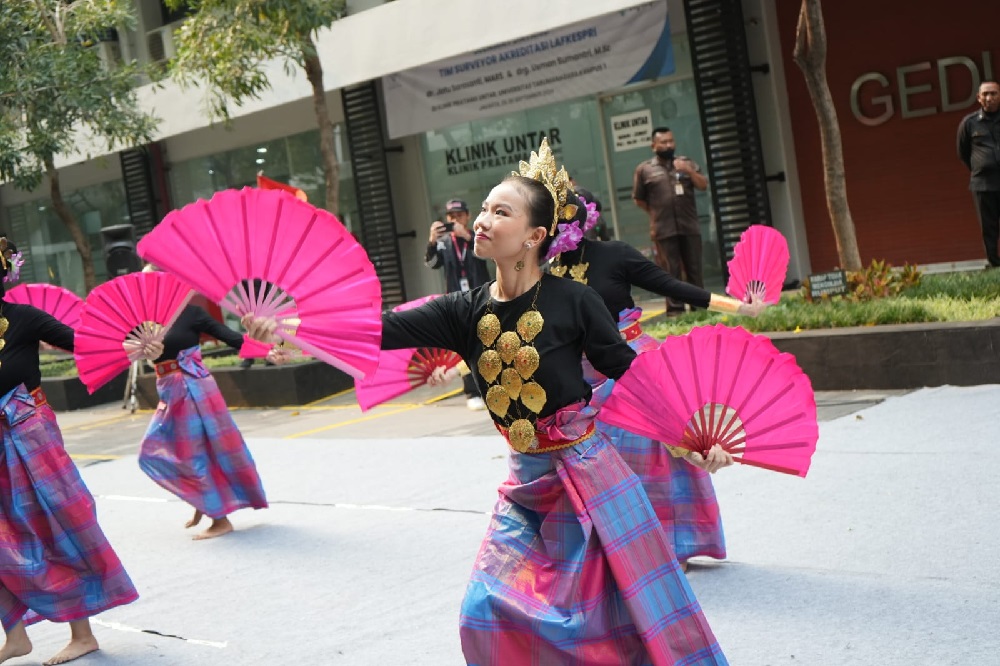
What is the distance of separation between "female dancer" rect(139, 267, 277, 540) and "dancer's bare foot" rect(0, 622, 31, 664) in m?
2.30

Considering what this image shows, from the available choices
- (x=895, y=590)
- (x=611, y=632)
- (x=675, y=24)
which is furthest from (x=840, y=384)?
(x=675, y=24)

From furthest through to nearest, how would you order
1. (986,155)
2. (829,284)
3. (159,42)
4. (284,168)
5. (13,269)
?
(159,42) < (284,168) < (986,155) < (829,284) < (13,269)

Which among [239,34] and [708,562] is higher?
[239,34]

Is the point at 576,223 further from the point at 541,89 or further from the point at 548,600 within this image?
the point at 541,89

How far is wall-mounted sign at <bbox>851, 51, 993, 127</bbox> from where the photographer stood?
13.0 m

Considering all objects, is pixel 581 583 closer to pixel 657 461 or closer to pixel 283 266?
pixel 283 266

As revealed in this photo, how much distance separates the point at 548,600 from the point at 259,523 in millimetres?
5048

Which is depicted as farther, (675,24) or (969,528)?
(675,24)

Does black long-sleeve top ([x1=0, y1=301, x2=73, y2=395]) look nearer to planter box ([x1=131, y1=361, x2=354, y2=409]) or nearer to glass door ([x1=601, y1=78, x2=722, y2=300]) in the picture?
planter box ([x1=131, y1=361, x2=354, y2=409])

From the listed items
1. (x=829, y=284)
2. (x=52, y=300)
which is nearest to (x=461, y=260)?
(x=829, y=284)

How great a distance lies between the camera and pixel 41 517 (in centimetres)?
556

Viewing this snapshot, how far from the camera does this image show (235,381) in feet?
50.7

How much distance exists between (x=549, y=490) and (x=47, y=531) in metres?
2.93

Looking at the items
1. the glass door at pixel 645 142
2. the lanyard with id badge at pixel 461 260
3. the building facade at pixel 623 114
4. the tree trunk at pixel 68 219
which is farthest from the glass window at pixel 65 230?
the lanyard with id badge at pixel 461 260
